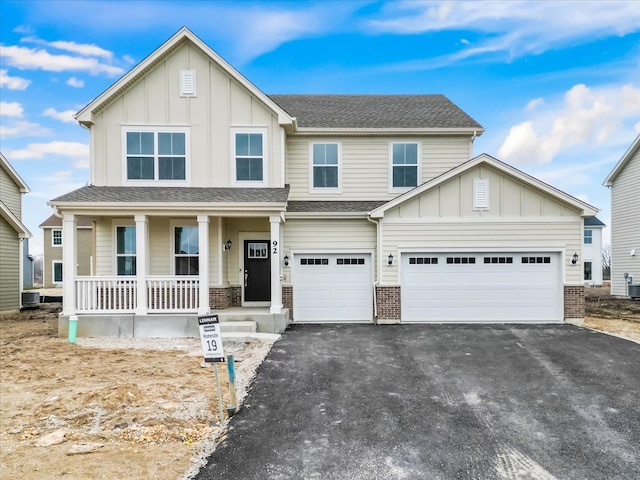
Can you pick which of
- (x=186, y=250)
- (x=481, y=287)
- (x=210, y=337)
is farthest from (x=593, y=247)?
→ (x=210, y=337)

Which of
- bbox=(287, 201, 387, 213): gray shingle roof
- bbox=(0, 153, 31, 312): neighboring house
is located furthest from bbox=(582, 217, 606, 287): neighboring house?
bbox=(0, 153, 31, 312): neighboring house

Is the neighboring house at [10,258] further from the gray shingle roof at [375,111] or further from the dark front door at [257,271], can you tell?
the gray shingle roof at [375,111]

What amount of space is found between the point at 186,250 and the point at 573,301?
11686mm

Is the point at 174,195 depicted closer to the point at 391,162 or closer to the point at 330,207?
the point at 330,207

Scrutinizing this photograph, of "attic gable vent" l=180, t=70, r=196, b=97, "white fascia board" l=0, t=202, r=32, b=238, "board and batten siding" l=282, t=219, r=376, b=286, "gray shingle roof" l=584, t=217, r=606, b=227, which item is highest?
"attic gable vent" l=180, t=70, r=196, b=97

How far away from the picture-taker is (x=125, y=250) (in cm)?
1262

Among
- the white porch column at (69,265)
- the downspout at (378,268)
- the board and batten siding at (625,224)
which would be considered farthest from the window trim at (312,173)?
the board and batten siding at (625,224)

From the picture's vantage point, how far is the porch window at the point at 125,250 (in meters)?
→ 12.6

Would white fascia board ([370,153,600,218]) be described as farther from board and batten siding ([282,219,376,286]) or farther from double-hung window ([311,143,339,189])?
double-hung window ([311,143,339,189])

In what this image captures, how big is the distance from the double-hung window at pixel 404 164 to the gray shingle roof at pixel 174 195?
4006 mm

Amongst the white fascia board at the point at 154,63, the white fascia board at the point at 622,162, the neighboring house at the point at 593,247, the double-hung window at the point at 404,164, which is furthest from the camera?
the neighboring house at the point at 593,247

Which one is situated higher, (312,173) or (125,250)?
(312,173)

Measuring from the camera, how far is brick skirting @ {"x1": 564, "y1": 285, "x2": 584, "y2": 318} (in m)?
12.2

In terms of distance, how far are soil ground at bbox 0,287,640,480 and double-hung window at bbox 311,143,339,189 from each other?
622 cm
